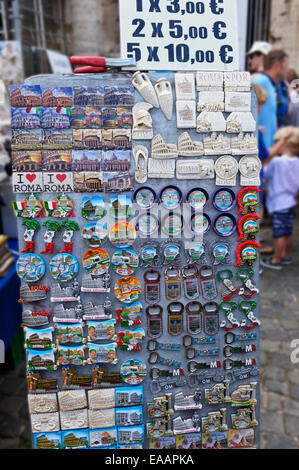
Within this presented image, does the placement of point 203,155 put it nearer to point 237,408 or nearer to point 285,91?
point 237,408

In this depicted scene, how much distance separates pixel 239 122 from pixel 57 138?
683 mm

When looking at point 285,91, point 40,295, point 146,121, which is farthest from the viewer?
point 285,91

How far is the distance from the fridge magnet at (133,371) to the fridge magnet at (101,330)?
14 centimetres

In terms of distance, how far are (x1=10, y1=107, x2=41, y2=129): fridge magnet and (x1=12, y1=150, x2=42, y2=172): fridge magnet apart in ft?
0.32

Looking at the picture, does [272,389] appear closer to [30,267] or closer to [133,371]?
[133,371]

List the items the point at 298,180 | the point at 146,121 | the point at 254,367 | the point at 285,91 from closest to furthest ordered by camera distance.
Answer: the point at 146,121, the point at 254,367, the point at 298,180, the point at 285,91

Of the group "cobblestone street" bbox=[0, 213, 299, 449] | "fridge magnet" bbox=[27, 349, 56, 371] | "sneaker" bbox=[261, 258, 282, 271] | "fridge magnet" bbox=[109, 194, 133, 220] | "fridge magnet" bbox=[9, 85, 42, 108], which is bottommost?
"cobblestone street" bbox=[0, 213, 299, 449]

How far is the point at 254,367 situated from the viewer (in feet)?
5.41

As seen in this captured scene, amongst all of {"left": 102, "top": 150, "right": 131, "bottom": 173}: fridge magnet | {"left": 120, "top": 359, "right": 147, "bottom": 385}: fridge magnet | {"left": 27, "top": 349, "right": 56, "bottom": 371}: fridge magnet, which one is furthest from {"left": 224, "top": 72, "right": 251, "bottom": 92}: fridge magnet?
{"left": 27, "top": 349, "right": 56, "bottom": 371}: fridge magnet

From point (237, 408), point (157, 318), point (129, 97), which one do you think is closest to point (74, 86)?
point (129, 97)

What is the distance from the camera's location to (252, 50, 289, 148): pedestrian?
4.31 metres

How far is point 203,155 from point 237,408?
107 cm

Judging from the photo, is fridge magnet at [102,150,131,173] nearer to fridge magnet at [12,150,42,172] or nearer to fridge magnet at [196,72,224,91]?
fridge magnet at [12,150,42,172]
